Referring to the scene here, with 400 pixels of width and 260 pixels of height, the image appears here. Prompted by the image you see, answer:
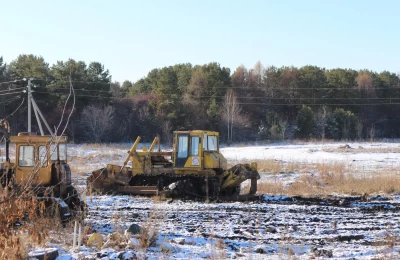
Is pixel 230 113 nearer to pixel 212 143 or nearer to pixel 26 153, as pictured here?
pixel 212 143

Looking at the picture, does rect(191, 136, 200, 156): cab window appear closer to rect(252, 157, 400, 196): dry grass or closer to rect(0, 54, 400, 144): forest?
rect(252, 157, 400, 196): dry grass

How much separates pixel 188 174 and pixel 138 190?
1.85 meters

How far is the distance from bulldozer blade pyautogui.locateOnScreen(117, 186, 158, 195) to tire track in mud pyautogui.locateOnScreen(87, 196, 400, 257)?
3.80 ft

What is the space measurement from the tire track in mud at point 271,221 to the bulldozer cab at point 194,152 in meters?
1.97

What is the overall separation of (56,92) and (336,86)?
34.9 m

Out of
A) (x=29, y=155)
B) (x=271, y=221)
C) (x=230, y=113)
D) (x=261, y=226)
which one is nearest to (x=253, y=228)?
(x=261, y=226)

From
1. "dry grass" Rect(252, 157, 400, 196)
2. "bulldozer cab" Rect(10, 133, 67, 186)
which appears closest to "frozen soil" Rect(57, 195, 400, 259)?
"bulldozer cab" Rect(10, 133, 67, 186)

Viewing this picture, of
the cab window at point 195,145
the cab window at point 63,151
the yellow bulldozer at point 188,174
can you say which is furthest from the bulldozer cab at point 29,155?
the cab window at point 195,145

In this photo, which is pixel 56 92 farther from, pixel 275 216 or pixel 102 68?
pixel 275 216

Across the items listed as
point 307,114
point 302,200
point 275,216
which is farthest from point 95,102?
point 275,216

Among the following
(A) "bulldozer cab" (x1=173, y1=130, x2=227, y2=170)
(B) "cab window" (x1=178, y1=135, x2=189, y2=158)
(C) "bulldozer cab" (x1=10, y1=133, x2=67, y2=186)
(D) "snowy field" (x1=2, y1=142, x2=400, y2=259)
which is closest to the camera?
(D) "snowy field" (x1=2, y1=142, x2=400, y2=259)

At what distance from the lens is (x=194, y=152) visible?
1844cm

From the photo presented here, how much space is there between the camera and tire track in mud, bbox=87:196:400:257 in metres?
9.74

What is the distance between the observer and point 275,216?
43.2ft
